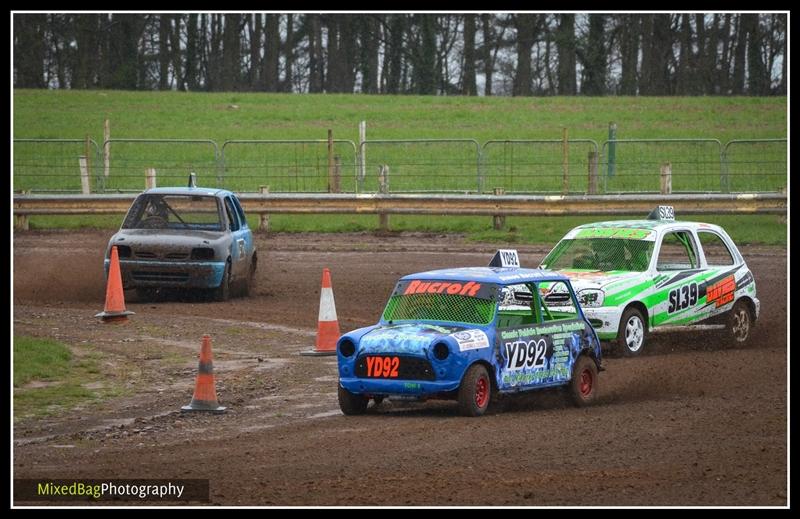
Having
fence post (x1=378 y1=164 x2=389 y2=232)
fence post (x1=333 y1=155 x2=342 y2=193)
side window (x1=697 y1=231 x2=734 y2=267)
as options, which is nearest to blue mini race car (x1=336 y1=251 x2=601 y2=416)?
side window (x1=697 y1=231 x2=734 y2=267)

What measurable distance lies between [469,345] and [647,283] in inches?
176

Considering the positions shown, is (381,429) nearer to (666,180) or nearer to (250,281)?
(250,281)

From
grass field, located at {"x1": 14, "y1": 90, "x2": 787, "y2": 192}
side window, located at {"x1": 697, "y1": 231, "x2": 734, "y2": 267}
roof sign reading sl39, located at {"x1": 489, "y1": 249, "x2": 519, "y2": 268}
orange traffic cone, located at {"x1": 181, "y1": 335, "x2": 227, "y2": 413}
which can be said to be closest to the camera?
orange traffic cone, located at {"x1": 181, "y1": 335, "x2": 227, "y2": 413}

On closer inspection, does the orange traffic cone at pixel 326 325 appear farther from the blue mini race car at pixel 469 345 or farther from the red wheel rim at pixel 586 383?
the red wheel rim at pixel 586 383

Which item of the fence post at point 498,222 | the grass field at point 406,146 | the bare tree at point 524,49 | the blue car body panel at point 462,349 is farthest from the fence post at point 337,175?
the bare tree at point 524,49

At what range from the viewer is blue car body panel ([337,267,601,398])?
10.8 meters

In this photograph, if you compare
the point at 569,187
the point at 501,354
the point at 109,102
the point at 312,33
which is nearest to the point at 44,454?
the point at 501,354

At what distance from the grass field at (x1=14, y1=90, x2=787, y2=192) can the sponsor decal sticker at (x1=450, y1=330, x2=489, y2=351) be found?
17731mm

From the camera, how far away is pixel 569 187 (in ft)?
103

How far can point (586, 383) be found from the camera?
39.4 feet

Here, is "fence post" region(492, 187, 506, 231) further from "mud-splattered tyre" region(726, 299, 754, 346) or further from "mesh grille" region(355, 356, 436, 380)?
"mesh grille" region(355, 356, 436, 380)

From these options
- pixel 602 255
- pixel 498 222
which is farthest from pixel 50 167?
pixel 602 255

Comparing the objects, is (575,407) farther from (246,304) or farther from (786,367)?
(246,304)

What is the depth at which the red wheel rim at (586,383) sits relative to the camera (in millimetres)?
11914
